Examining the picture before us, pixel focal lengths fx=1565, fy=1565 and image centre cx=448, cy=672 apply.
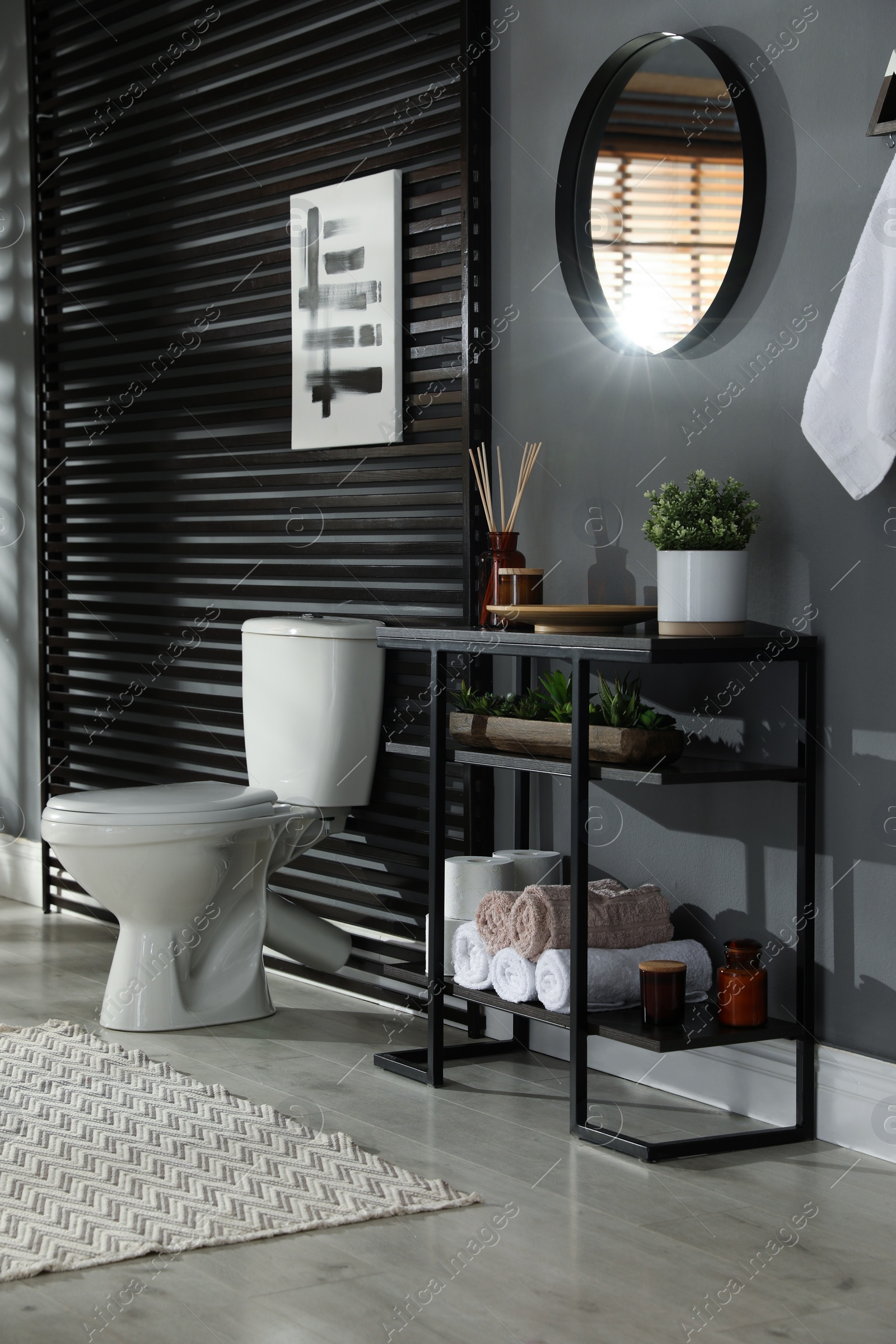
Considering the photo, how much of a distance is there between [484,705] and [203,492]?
4.46 feet

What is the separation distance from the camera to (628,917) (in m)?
2.47

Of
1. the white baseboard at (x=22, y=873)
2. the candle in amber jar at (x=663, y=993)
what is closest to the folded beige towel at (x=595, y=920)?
the candle in amber jar at (x=663, y=993)

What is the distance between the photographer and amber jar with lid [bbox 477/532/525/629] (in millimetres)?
2611

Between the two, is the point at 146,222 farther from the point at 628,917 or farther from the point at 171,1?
the point at 628,917

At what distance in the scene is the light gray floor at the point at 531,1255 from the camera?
171 cm

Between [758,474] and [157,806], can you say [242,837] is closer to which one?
[157,806]

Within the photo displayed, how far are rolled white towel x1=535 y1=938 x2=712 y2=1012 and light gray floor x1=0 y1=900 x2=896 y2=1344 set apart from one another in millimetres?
197

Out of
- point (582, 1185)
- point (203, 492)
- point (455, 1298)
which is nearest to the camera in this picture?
point (455, 1298)

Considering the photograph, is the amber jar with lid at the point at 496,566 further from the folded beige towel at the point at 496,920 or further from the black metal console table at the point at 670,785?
the folded beige towel at the point at 496,920

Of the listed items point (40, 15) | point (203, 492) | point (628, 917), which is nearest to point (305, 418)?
point (203, 492)

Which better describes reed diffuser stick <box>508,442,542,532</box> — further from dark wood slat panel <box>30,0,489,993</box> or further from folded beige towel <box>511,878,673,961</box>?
folded beige towel <box>511,878,673,961</box>

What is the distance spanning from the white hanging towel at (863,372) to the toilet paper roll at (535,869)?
2.99 feet

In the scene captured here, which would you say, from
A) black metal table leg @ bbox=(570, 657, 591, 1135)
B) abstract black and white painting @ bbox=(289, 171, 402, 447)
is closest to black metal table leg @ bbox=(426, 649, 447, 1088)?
black metal table leg @ bbox=(570, 657, 591, 1135)

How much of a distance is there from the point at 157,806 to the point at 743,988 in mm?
1156
